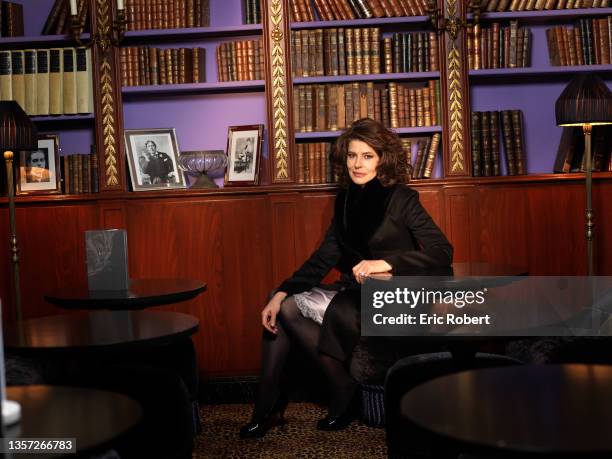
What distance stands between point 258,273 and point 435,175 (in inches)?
41.9

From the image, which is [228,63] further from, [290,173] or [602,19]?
[602,19]

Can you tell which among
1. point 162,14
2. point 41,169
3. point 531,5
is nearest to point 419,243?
point 531,5

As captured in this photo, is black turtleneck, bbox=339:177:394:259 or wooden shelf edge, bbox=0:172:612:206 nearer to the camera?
black turtleneck, bbox=339:177:394:259

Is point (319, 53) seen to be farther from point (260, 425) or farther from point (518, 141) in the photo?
point (260, 425)

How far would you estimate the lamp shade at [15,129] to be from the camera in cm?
390

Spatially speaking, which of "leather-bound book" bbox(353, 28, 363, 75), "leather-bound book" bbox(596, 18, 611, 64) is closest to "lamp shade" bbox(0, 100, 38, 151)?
"leather-bound book" bbox(353, 28, 363, 75)

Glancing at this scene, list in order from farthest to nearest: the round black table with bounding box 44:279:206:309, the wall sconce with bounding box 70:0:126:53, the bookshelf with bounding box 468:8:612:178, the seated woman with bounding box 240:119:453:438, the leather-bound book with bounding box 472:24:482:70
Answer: the bookshelf with bounding box 468:8:612:178 → the leather-bound book with bounding box 472:24:482:70 → the wall sconce with bounding box 70:0:126:53 → the seated woman with bounding box 240:119:453:438 → the round black table with bounding box 44:279:206:309

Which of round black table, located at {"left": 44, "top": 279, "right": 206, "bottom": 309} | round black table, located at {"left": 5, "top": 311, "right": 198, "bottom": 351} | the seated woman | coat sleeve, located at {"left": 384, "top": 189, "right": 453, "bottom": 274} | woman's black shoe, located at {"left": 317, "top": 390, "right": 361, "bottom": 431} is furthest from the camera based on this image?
woman's black shoe, located at {"left": 317, "top": 390, "right": 361, "bottom": 431}

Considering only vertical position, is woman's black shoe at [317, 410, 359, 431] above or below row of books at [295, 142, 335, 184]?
below

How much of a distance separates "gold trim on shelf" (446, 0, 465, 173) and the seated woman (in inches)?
27.9

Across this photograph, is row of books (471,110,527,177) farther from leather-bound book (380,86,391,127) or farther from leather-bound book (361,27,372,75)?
leather-bound book (361,27,372,75)

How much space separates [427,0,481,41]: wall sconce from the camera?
4148 mm

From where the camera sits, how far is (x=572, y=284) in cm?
A: 415

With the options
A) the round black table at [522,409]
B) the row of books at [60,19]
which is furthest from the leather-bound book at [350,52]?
the round black table at [522,409]
